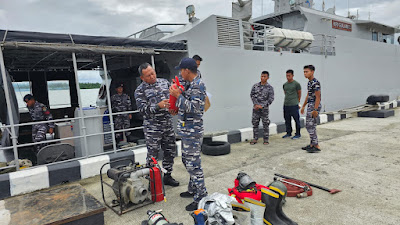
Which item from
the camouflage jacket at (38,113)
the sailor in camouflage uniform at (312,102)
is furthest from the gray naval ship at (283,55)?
the camouflage jacket at (38,113)

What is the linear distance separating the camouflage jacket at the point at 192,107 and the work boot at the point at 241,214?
957 mm

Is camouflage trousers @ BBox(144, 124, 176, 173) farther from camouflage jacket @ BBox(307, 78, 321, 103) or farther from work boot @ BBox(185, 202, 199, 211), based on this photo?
camouflage jacket @ BBox(307, 78, 321, 103)

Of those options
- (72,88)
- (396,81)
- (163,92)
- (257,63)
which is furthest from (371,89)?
(72,88)

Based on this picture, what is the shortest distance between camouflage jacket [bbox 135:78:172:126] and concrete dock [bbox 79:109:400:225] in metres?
1.08

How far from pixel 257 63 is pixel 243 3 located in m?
2.25

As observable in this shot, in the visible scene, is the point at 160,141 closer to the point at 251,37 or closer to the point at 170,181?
the point at 170,181

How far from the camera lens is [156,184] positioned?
334 cm

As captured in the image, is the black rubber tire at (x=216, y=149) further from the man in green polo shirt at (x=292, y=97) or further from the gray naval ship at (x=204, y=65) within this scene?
the man in green polo shirt at (x=292, y=97)

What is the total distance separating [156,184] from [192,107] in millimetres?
1202

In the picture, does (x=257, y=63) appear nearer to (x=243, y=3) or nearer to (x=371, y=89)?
(x=243, y=3)

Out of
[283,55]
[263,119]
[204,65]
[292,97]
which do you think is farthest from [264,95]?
[283,55]

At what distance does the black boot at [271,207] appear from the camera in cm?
253

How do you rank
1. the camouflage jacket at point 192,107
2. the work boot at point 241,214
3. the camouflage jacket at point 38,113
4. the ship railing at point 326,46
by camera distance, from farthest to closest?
the ship railing at point 326,46 → the camouflage jacket at point 38,113 → the camouflage jacket at point 192,107 → the work boot at point 241,214

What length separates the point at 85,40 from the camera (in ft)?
16.4
